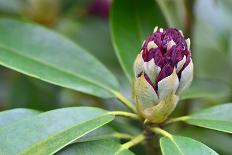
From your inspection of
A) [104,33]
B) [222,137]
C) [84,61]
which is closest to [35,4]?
[104,33]

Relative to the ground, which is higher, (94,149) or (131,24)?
(131,24)

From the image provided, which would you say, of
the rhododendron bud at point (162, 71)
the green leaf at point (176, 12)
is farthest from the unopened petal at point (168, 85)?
the green leaf at point (176, 12)

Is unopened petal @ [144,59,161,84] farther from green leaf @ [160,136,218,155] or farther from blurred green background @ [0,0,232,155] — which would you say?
blurred green background @ [0,0,232,155]

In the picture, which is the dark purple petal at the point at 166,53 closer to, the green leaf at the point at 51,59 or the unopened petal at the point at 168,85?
the unopened petal at the point at 168,85

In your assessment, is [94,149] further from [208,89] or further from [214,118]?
[208,89]

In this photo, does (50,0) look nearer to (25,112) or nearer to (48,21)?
(48,21)

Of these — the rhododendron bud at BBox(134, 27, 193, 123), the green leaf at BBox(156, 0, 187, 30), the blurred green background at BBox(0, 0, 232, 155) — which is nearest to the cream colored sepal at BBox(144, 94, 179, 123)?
the rhododendron bud at BBox(134, 27, 193, 123)

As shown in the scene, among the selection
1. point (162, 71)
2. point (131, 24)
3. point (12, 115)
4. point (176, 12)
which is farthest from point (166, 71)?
point (176, 12)
